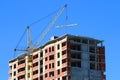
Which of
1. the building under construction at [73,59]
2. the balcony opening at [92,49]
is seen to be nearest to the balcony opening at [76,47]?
the building under construction at [73,59]

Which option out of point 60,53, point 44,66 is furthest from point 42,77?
point 60,53

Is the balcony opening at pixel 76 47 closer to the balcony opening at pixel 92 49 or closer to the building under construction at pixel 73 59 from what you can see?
the building under construction at pixel 73 59

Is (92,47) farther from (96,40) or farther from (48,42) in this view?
(48,42)

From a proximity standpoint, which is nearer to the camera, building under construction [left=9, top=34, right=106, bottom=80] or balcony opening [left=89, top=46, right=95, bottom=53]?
building under construction [left=9, top=34, right=106, bottom=80]

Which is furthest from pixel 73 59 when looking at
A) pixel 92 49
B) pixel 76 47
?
pixel 92 49

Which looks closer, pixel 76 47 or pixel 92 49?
pixel 76 47

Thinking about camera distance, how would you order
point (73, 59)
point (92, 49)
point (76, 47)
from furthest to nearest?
1. point (92, 49)
2. point (76, 47)
3. point (73, 59)

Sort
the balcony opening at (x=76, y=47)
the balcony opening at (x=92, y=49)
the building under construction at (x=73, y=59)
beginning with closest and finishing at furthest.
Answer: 1. the building under construction at (x=73, y=59)
2. the balcony opening at (x=76, y=47)
3. the balcony opening at (x=92, y=49)

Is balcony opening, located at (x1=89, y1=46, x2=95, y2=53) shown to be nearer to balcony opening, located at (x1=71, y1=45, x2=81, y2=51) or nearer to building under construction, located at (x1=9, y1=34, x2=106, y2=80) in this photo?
building under construction, located at (x1=9, y1=34, x2=106, y2=80)

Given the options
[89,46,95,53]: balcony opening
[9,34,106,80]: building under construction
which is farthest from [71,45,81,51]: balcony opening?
[89,46,95,53]: balcony opening

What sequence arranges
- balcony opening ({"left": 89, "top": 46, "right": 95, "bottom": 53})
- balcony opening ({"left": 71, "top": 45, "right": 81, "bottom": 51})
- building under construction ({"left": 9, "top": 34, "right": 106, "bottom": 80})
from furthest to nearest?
1. balcony opening ({"left": 89, "top": 46, "right": 95, "bottom": 53})
2. balcony opening ({"left": 71, "top": 45, "right": 81, "bottom": 51})
3. building under construction ({"left": 9, "top": 34, "right": 106, "bottom": 80})

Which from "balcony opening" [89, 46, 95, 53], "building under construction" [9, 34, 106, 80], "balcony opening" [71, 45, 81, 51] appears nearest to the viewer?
"building under construction" [9, 34, 106, 80]

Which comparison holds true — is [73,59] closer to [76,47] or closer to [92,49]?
[76,47]

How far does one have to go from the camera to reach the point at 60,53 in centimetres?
18875
